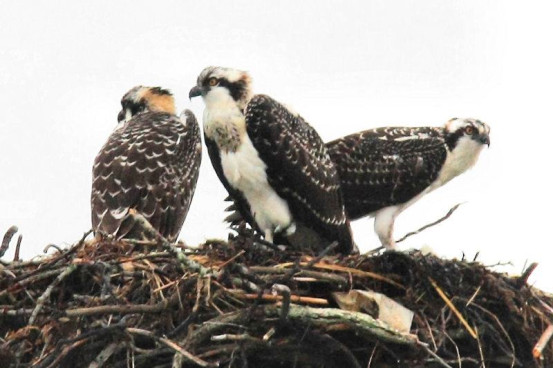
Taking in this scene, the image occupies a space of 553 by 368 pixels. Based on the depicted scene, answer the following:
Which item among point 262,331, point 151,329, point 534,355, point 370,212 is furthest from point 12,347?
point 370,212

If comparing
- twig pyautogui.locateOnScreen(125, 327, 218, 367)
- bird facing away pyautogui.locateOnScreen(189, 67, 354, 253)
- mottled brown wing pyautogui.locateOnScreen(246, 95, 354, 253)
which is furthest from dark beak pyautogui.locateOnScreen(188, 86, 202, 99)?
twig pyautogui.locateOnScreen(125, 327, 218, 367)

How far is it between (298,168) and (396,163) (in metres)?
1.24

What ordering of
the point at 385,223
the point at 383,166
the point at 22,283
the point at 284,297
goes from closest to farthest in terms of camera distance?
the point at 284,297
the point at 22,283
the point at 385,223
the point at 383,166

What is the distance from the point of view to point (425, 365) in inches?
290

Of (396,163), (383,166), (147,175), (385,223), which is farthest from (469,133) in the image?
A: (147,175)

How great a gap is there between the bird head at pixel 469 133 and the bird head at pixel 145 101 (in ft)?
7.35

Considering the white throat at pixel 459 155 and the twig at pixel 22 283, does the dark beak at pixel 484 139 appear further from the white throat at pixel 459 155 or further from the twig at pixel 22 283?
the twig at pixel 22 283

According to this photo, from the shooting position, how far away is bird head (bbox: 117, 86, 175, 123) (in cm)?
1105

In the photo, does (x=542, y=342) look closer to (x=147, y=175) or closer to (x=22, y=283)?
(x=22, y=283)

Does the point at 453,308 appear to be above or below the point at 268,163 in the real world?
below

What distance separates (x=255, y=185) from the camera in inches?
356

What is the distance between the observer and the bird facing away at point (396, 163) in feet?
32.9

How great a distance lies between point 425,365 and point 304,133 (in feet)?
7.99

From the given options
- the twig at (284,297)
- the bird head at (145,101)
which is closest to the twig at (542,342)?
the twig at (284,297)
